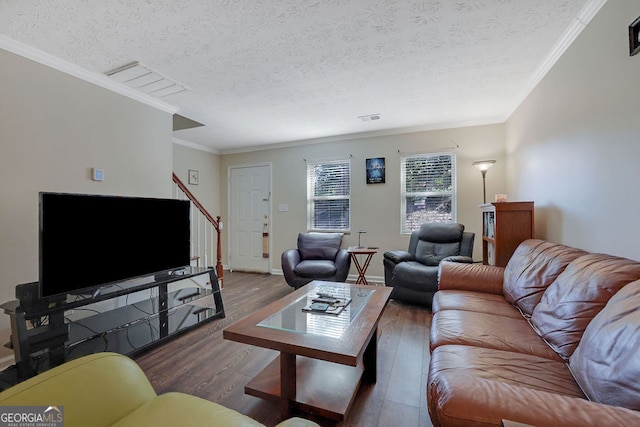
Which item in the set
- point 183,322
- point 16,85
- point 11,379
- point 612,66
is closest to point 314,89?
point 612,66

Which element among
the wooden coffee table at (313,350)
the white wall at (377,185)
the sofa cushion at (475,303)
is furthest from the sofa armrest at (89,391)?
the white wall at (377,185)

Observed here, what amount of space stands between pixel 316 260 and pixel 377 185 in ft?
4.92

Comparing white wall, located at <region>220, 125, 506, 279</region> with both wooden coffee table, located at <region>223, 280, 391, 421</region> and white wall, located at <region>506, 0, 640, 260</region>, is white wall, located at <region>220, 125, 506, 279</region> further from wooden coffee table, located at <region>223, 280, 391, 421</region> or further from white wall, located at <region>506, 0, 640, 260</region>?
wooden coffee table, located at <region>223, 280, 391, 421</region>

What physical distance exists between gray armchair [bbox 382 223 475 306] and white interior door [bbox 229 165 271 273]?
249 centimetres

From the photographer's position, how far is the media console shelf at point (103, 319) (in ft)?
5.45

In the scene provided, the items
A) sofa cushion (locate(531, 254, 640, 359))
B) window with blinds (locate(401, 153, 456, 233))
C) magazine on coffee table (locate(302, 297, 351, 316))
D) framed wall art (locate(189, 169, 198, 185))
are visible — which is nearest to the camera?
sofa cushion (locate(531, 254, 640, 359))

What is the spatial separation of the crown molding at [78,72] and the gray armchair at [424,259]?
3209 millimetres

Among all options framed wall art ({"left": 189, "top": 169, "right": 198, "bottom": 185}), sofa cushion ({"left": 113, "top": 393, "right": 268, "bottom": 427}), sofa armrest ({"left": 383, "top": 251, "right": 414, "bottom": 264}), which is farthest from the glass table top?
framed wall art ({"left": 189, "top": 169, "right": 198, "bottom": 185})

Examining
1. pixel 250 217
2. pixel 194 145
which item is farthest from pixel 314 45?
pixel 250 217

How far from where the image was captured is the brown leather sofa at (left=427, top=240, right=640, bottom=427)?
784 millimetres

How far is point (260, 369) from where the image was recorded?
195 centimetres

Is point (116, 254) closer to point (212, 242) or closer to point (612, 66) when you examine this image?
point (212, 242)

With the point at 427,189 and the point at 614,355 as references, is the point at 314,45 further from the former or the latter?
the point at 427,189

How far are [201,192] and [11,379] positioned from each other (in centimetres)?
362
